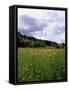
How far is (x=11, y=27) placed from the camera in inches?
122

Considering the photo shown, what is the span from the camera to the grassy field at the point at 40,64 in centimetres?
308

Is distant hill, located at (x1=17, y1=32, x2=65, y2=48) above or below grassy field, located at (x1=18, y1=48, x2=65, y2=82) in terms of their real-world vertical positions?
above

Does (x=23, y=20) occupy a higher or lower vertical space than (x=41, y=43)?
higher

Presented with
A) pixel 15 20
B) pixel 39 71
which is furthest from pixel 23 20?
pixel 39 71

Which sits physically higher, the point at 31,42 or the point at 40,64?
the point at 31,42

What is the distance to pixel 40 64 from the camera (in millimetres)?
3178

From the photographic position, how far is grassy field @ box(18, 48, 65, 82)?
3.08 metres

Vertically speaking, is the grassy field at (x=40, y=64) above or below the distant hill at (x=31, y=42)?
below

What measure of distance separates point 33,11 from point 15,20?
0.23 metres
